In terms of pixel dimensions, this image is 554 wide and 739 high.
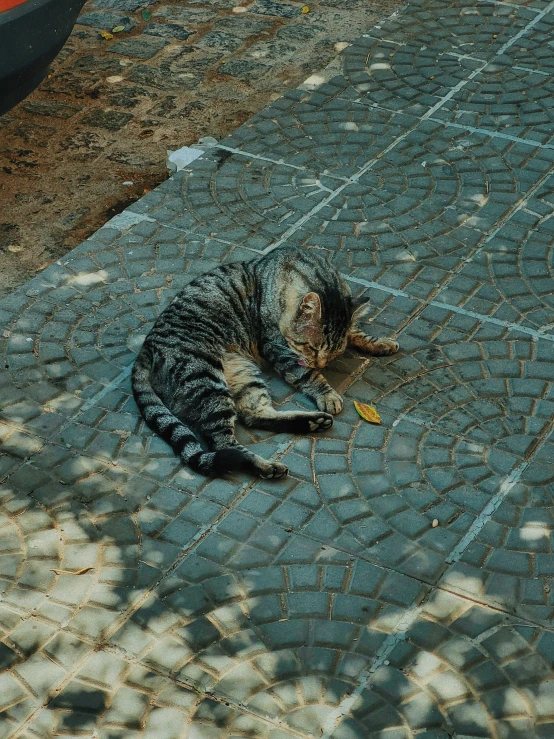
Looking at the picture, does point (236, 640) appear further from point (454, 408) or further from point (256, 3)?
point (256, 3)

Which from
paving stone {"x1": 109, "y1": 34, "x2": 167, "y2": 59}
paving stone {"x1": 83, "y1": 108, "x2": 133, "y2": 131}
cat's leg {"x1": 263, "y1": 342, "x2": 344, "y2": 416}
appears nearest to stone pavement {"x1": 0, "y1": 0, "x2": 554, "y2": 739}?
cat's leg {"x1": 263, "y1": 342, "x2": 344, "y2": 416}

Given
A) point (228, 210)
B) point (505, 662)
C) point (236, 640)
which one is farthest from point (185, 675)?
point (228, 210)

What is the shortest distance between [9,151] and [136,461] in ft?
13.8

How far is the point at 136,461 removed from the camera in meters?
5.48

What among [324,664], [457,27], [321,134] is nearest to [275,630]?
[324,664]

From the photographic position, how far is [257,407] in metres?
5.71

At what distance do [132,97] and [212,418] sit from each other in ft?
16.1

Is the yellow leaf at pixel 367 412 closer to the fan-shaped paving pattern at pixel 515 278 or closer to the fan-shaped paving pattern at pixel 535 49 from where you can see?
the fan-shaped paving pattern at pixel 515 278

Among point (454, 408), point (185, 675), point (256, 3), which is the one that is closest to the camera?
point (185, 675)

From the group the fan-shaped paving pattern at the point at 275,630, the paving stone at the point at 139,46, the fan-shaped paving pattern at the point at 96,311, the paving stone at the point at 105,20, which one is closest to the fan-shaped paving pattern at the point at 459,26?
the paving stone at the point at 139,46

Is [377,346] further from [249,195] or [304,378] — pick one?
[249,195]

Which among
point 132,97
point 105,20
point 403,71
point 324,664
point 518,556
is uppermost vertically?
point 105,20

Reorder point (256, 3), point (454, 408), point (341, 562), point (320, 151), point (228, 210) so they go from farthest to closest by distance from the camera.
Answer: point (256, 3) → point (320, 151) → point (228, 210) → point (454, 408) → point (341, 562)

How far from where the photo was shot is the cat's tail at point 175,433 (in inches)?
208
